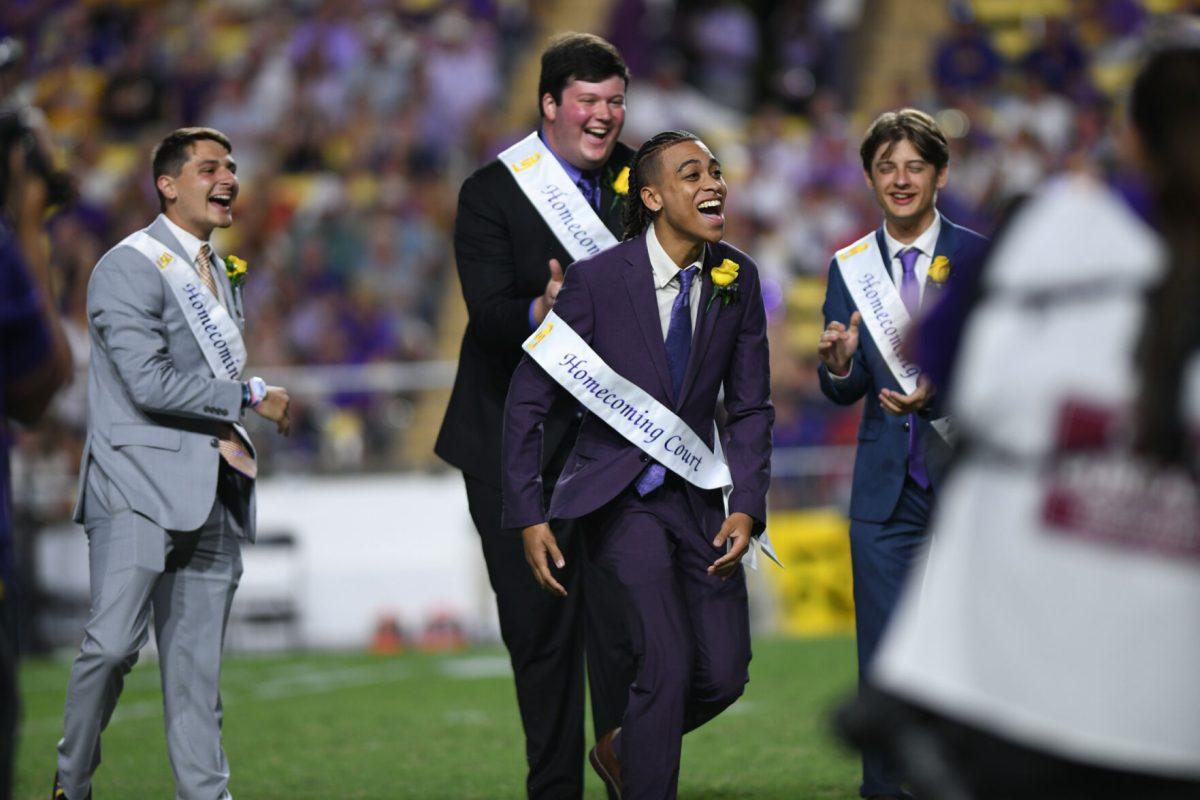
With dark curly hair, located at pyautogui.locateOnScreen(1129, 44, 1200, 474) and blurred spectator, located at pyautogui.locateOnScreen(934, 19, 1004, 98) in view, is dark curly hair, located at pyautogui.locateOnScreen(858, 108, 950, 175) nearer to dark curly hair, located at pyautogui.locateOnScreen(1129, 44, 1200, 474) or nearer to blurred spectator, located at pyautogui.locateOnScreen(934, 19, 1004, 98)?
dark curly hair, located at pyautogui.locateOnScreen(1129, 44, 1200, 474)

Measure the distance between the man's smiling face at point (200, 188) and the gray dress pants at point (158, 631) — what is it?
89 cm

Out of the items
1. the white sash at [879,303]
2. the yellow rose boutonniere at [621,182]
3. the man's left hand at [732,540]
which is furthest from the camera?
the yellow rose boutonniere at [621,182]

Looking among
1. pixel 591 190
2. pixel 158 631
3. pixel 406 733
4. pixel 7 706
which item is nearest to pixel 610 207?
pixel 591 190

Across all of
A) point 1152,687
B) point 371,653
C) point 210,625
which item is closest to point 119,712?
point 371,653

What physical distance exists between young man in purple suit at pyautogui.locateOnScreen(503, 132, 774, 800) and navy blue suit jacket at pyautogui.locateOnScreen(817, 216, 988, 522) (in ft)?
1.66

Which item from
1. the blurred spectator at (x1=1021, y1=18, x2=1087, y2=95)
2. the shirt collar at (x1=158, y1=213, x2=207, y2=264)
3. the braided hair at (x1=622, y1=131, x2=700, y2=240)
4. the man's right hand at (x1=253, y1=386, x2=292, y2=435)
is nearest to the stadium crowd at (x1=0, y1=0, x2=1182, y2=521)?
the blurred spectator at (x1=1021, y1=18, x2=1087, y2=95)

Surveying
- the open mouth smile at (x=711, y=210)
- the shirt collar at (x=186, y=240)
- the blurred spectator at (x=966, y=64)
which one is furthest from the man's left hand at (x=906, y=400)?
the blurred spectator at (x=966, y=64)

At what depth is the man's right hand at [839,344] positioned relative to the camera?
5.63m

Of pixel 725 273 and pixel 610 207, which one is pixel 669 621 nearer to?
pixel 725 273

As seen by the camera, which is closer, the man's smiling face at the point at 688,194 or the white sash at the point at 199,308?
the man's smiling face at the point at 688,194

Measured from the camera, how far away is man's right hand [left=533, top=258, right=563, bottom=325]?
580cm

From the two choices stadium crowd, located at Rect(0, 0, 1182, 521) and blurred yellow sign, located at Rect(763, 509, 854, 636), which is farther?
stadium crowd, located at Rect(0, 0, 1182, 521)

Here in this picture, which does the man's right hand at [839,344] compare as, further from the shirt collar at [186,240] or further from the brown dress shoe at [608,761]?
the shirt collar at [186,240]

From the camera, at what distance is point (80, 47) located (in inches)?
760
